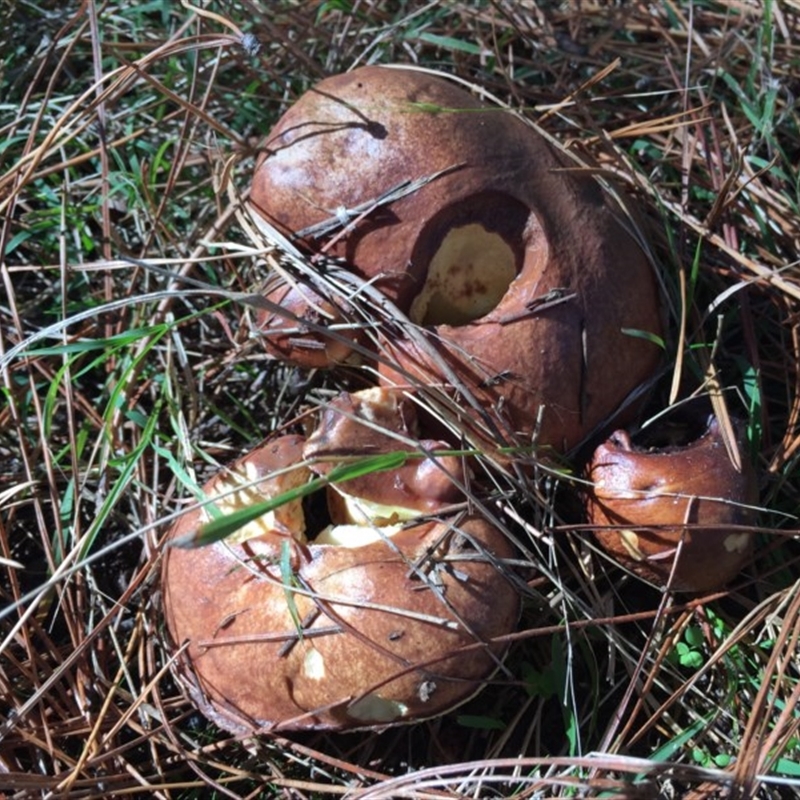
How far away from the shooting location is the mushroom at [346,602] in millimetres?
1768

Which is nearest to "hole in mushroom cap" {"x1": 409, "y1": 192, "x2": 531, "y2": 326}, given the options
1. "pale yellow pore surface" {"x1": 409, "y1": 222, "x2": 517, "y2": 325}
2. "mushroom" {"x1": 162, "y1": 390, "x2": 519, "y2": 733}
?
"pale yellow pore surface" {"x1": 409, "y1": 222, "x2": 517, "y2": 325}

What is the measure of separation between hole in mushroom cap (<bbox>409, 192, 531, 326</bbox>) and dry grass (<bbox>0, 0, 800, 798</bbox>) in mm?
412

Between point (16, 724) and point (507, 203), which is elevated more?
point (507, 203)

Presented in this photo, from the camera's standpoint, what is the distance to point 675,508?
6.23ft

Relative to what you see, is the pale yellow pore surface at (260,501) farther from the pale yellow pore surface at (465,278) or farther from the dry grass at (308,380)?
the pale yellow pore surface at (465,278)

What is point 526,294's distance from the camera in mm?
1911

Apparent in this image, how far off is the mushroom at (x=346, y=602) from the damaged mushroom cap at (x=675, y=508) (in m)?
0.25

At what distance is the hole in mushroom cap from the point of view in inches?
76.3

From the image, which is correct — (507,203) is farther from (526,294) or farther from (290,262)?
(290,262)

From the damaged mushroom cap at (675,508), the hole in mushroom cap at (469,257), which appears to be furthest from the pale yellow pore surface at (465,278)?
the damaged mushroom cap at (675,508)

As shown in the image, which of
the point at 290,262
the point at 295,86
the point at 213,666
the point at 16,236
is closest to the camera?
the point at 213,666

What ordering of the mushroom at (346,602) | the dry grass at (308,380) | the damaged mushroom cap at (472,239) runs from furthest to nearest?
the dry grass at (308,380) → the damaged mushroom cap at (472,239) → the mushroom at (346,602)

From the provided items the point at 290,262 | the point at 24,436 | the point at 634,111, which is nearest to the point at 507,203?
the point at 290,262

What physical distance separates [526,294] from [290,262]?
0.53 m
